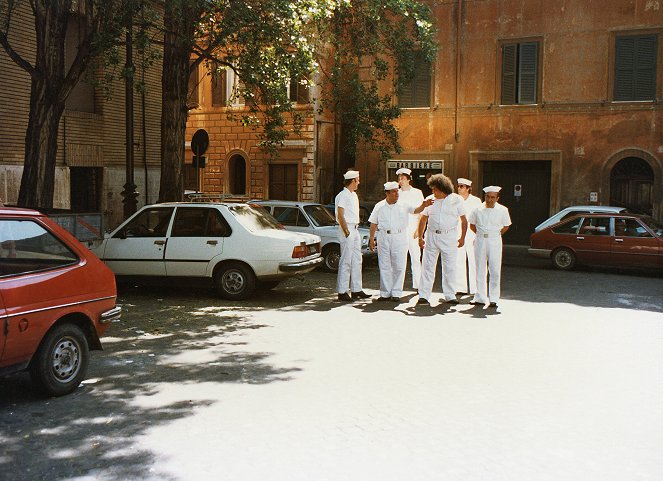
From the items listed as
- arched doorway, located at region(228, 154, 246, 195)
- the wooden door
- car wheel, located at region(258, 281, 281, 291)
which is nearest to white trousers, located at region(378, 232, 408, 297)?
car wheel, located at region(258, 281, 281, 291)

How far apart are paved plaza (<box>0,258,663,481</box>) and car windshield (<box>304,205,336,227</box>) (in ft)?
19.8

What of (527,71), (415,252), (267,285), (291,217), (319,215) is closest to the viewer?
(415,252)

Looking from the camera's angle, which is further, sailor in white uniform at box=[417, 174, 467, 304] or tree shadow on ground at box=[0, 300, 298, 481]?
sailor in white uniform at box=[417, 174, 467, 304]

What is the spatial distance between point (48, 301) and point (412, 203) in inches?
287

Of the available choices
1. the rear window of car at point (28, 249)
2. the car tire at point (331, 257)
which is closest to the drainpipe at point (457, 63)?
the car tire at point (331, 257)

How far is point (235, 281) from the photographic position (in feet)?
39.3

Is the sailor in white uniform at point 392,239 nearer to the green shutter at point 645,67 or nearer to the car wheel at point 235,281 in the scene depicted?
the car wheel at point 235,281

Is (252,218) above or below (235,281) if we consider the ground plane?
above

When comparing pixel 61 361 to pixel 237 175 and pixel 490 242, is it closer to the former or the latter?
pixel 490 242

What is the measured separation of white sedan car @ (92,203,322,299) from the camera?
11.8m

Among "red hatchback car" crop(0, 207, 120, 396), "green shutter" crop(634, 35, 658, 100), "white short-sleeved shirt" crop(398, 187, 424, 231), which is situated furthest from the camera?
"green shutter" crop(634, 35, 658, 100)

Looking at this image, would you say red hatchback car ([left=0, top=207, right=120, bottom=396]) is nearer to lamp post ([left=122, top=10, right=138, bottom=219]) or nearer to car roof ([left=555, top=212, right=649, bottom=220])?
lamp post ([left=122, top=10, right=138, bottom=219])

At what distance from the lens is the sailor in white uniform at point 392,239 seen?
11781mm

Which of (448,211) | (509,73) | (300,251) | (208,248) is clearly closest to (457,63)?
(509,73)
